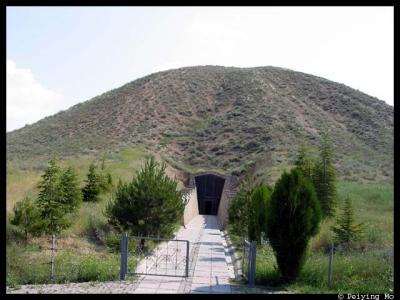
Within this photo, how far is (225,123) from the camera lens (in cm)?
6662

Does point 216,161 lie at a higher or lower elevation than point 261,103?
lower

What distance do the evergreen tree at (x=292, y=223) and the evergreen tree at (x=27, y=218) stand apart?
10.2m

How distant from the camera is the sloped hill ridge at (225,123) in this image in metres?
52.8

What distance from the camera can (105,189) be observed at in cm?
2683

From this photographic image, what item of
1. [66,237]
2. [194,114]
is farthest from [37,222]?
[194,114]

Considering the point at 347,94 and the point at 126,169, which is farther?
the point at 347,94

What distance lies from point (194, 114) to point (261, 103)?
35.4 ft

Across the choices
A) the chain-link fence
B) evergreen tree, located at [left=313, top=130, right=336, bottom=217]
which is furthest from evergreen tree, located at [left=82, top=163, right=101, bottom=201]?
evergreen tree, located at [left=313, top=130, right=336, bottom=217]

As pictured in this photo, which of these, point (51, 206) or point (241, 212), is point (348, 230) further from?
point (51, 206)

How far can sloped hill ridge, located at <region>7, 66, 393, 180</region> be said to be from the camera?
52781 mm

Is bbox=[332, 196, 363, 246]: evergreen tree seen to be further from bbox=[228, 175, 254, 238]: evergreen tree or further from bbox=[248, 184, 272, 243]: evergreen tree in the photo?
bbox=[228, 175, 254, 238]: evergreen tree

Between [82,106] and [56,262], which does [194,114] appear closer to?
[82,106]

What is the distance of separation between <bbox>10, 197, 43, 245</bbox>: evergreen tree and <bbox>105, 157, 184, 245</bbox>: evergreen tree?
291cm
